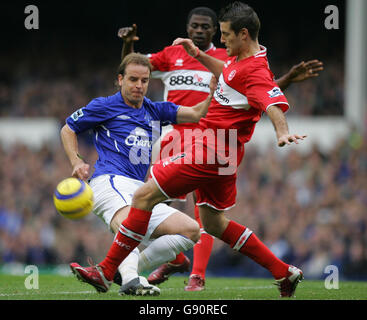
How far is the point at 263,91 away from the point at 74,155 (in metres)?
1.99

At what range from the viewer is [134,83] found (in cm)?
691

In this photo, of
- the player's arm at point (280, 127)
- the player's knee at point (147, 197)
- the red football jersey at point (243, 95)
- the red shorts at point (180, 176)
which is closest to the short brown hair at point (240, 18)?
the red football jersey at point (243, 95)

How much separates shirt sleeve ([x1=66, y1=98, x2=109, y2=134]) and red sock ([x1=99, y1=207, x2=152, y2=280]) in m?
1.16

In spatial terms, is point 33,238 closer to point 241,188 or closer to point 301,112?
point 241,188

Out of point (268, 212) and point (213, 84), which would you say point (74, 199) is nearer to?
point (213, 84)

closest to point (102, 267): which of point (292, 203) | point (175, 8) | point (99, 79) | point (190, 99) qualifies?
point (190, 99)

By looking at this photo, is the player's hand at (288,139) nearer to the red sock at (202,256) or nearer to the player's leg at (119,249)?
the player's leg at (119,249)

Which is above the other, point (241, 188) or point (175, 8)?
point (175, 8)

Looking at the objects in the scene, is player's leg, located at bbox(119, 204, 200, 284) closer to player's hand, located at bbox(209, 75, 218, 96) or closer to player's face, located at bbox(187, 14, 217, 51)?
player's hand, located at bbox(209, 75, 218, 96)

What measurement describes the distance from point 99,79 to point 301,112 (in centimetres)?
657

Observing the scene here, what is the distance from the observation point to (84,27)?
23375 millimetres

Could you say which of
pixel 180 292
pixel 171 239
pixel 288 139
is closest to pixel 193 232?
pixel 171 239

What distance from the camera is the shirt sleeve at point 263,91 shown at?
5.71 meters

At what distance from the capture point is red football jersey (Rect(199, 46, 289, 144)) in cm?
581
